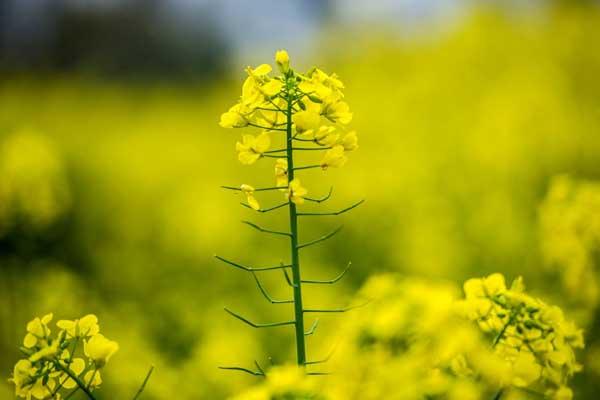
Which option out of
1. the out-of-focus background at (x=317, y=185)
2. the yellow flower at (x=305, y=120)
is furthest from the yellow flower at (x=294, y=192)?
the out-of-focus background at (x=317, y=185)

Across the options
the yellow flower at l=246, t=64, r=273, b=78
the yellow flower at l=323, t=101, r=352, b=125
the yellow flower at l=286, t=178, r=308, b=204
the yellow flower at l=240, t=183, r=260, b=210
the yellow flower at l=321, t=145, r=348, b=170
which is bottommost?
the yellow flower at l=240, t=183, r=260, b=210

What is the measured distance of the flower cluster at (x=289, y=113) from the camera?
1.33m

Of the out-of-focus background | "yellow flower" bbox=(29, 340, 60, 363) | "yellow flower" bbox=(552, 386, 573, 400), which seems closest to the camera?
"yellow flower" bbox=(29, 340, 60, 363)

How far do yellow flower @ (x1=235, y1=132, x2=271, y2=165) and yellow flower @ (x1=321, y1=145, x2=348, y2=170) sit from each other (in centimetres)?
12

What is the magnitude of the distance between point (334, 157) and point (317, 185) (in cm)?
487

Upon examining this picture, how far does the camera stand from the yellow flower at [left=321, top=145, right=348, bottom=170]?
1.37m

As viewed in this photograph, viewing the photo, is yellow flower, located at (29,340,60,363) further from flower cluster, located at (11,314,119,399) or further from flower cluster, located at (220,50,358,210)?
flower cluster, located at (220,50,358,210)

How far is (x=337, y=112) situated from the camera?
1.36 metres

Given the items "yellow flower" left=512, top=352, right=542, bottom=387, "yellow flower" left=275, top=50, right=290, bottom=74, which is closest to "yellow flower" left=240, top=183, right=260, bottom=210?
"yellow flower" left=275, top=50, right=290, bottom=74

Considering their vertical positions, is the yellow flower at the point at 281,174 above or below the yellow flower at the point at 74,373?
above

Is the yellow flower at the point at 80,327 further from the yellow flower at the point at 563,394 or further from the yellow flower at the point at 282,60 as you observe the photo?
the yellow flower at the point at 563,394

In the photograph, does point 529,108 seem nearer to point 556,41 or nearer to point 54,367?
point 556,41

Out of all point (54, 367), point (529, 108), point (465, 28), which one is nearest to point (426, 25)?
point (465, 28)

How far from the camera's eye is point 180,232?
5270mm
